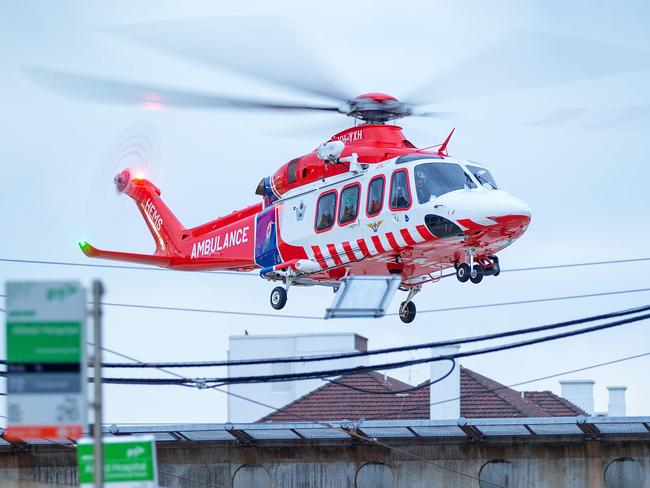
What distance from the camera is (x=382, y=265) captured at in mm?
32500

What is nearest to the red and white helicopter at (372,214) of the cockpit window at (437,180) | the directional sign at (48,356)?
the cockpit window at (437,180)

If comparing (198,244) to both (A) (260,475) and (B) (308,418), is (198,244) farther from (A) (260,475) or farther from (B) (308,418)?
(B) (308,418)

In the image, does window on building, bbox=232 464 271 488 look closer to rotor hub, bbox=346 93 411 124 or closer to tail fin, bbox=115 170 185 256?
tail fin, bbox=115 170 185 256

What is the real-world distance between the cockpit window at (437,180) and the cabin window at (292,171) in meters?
3.40

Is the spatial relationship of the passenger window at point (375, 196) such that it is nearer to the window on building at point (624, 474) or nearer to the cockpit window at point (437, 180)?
the cockpit window at point (437, 180)

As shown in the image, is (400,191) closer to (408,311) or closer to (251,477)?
(408,311)

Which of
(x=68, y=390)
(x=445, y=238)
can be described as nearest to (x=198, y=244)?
(x=445, y=238)

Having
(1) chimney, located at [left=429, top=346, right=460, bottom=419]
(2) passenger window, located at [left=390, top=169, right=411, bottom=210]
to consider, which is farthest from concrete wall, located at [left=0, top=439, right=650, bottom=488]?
(1) chimney, located at [left=429, top=346, right=460, bottom=419]

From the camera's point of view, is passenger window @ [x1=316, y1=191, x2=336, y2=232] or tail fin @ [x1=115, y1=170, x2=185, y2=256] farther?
tail fin @ [x1=115, y1=170, x2=185, y2=256]

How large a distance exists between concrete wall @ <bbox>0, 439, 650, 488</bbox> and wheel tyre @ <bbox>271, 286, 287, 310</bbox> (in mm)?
6733

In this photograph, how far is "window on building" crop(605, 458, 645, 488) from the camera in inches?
1486

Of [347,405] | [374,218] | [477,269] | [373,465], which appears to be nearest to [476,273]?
[477,269]

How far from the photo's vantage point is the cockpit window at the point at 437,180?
3105 centimetres

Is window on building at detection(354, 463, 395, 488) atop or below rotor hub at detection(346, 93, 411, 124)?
below
